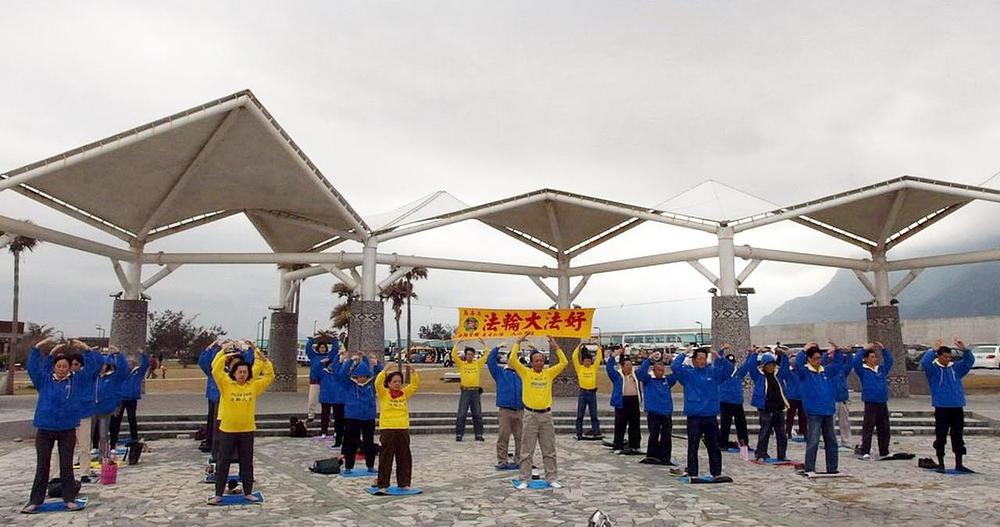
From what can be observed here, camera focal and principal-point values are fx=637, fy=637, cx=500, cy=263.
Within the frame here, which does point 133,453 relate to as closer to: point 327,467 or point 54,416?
point 54,416

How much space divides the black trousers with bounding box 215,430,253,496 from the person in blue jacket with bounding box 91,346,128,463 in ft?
9.34

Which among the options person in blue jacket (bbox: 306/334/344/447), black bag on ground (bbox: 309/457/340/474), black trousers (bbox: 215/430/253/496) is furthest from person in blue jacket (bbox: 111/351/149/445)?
black trousers (bbox: 215/430/253/496)

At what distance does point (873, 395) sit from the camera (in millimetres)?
10289

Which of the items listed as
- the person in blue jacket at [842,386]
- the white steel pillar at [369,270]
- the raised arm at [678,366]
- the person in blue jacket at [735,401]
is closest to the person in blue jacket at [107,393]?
the raised arm at [678,366]

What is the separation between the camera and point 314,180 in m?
15.1

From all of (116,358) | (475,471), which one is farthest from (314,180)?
(475,471)

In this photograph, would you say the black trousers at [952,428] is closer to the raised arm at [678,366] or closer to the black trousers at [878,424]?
the black trousers at [878,424]

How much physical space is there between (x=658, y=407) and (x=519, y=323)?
511cm

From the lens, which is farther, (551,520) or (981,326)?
(981,326)

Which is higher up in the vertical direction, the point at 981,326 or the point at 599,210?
the point at 599,210

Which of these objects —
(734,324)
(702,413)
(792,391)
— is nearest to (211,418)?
(702,413)

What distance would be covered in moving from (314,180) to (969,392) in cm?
2185

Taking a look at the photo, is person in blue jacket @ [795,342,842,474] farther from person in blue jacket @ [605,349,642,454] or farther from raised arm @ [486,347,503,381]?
raised arm @ [486,347,503,381]

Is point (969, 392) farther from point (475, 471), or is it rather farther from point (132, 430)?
point (132, 430)
